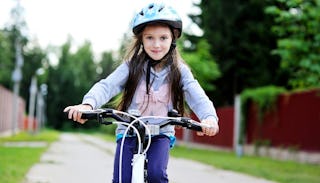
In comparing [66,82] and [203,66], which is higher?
[203,66]

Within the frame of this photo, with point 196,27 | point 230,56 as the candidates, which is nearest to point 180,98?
point 230,56

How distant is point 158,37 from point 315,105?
42.7ft

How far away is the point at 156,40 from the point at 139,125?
29.4 inches

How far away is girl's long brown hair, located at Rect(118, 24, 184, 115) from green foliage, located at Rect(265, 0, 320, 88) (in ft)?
26.4

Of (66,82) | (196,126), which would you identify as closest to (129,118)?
(196,126)

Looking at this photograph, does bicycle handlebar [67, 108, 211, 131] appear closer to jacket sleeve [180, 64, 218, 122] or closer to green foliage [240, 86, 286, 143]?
jacket sleeve [180, 64, 218, 122]

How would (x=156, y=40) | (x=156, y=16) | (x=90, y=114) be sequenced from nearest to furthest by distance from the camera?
(x=90, y=114)
(x=156, y=16)
(x=156, y=40)

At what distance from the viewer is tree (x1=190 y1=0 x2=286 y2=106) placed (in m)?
31.6

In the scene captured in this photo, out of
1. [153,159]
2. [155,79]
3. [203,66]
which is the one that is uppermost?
[203,66]

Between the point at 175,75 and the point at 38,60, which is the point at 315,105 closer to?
the point at 175,75

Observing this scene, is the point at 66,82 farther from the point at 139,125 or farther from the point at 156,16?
the point at 139,125

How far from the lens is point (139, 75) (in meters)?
3.86

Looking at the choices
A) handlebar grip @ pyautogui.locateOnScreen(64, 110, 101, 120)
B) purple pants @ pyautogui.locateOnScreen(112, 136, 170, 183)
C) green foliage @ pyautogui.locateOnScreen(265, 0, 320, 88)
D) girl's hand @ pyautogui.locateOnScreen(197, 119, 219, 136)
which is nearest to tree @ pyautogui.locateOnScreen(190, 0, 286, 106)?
green foliage @ pyautogui.locateOnScreen(265, 0, 320, 88)

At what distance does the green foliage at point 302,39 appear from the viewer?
467 inches
